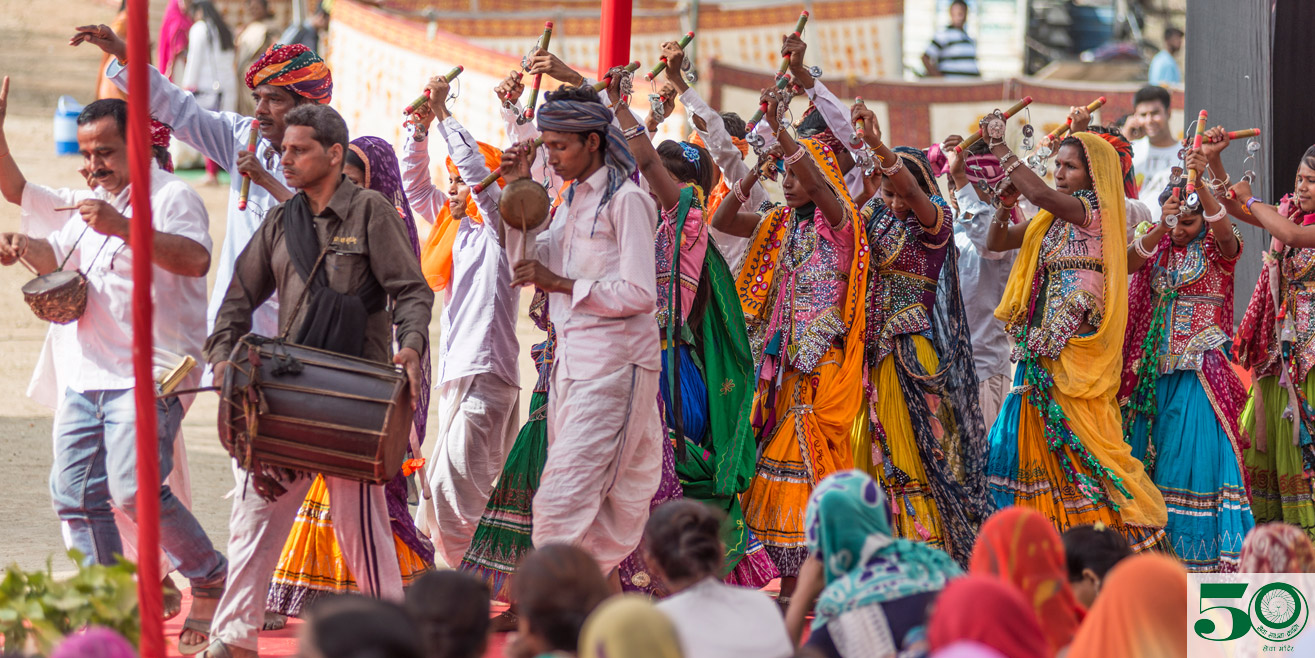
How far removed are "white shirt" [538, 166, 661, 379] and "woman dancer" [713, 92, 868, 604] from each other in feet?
3.56

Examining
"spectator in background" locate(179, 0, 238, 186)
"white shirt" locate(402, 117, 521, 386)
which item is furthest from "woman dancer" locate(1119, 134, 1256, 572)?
"spectator in background" locate(179, 0, 238, 186)

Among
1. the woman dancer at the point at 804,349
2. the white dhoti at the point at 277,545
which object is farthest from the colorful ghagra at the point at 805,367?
the white dhoti at the point at 277,545

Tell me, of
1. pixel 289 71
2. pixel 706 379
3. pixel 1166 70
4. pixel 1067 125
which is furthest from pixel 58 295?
pixel 1166 70

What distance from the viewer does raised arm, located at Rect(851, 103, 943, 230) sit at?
668cm

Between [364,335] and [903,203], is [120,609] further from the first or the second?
[903,203]

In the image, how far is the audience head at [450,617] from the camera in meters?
3.51

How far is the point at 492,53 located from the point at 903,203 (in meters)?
8.98

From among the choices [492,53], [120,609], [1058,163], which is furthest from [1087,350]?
[492,53]

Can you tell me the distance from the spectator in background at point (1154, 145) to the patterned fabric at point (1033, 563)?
7.10m

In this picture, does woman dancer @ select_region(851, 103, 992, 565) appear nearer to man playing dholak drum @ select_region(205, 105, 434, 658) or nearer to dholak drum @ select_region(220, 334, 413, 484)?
man playing dholak drum @ select_region(205, 105, 434, 658)

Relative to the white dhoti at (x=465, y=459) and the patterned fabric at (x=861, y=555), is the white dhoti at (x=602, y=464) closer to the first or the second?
the white dhoti at (x=465, y=459)

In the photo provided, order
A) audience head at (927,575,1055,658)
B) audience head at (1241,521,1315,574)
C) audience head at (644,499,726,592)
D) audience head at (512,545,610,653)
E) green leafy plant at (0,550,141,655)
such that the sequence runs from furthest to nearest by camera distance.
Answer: audience head at (1241,521,1315,574) → green leafy plant at (0,550,141,655) → audience head at (644,499,726,592) → audience head at (512,545,610,653) → audience head at (927,575,1055,658)

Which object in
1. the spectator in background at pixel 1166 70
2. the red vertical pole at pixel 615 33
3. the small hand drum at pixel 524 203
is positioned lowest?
the small hand drum at pixel 524 203

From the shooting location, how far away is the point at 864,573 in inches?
155
